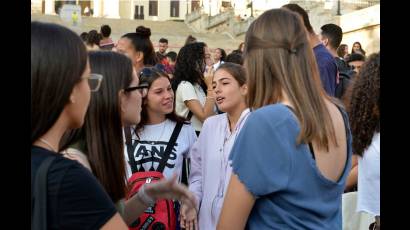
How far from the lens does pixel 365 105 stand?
12.2 ft

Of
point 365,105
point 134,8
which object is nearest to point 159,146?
point 365,105

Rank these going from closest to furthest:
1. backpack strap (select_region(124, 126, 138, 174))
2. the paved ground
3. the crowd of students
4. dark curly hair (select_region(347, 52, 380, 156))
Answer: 1. the crowd of students
2. dark curly hair (select_region(347, 52, 380, 156))
3. backpack strap (select_region(124, 126, 138, 174))
4. the paved ground

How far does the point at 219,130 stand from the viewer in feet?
13.7

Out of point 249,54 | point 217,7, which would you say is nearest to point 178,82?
point 249,54

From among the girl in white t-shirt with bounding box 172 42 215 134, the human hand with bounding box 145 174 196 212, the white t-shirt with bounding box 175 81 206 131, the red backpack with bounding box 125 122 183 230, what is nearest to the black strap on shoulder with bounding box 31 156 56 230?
the human hand with bounding box 145 174 196 212

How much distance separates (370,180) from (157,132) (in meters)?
1.75

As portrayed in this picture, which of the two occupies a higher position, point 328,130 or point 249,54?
point 249,54

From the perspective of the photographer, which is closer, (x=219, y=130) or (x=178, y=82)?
(x=219, y=130)

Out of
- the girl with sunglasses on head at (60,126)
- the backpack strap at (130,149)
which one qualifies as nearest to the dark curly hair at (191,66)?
the backpack strap at (130,149)

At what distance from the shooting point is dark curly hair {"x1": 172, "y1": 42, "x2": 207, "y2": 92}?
6.42 meters

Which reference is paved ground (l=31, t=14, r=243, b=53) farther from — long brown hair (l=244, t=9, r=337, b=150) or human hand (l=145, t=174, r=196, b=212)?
human hand (l=145, t=174, r=196, b=212)

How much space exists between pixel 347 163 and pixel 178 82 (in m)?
4.03

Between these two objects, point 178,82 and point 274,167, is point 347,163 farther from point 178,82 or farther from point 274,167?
point 178,82
